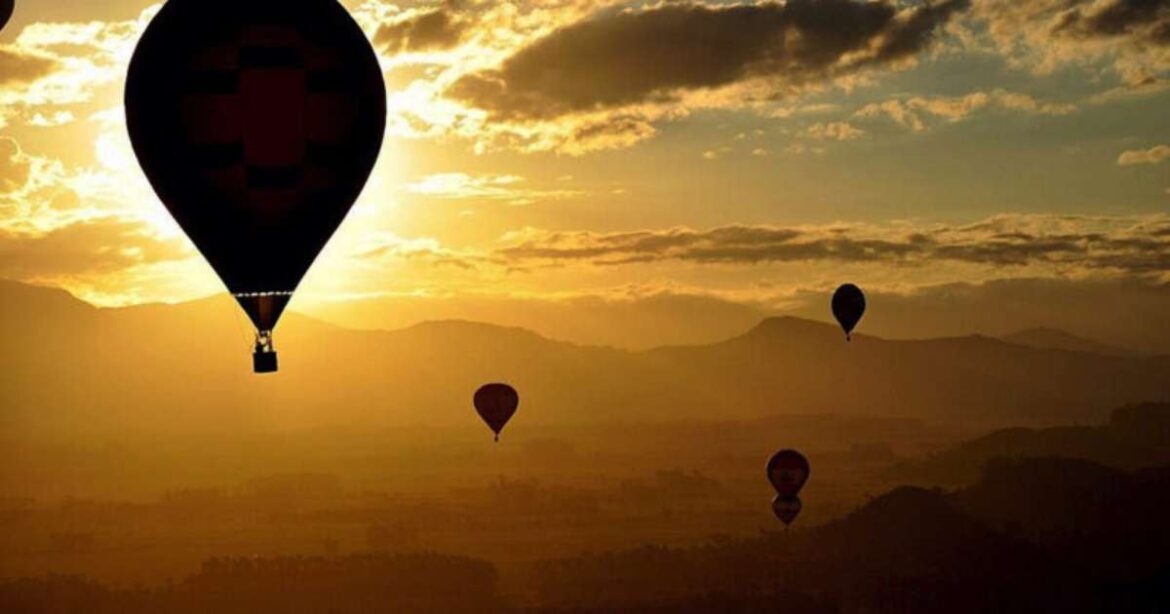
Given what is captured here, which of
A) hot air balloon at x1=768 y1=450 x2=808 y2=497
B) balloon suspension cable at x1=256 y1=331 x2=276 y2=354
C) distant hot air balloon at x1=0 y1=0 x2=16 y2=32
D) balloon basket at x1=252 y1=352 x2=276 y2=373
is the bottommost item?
balloon basket at x1=252 y1=352 x2=276 y2=373

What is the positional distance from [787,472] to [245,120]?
69997mm

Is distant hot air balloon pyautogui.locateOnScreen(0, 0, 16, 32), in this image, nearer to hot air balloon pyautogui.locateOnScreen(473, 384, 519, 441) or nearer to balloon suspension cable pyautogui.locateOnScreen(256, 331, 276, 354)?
balloon suspension cable pyautogui.locateOnScreen(256, 331, 276, 354)

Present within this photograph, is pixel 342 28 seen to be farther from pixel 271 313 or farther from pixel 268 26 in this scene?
pixel 271 313

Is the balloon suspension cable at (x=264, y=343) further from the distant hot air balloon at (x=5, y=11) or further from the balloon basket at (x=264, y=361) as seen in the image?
the distant hot air balloon at (x=5, y=11)

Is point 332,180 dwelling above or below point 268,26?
below

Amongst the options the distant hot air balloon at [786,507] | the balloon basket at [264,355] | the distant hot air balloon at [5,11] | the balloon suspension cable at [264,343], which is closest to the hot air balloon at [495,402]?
the distant hot air balloon at [786,507]

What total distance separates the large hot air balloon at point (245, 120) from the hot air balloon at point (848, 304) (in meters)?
50.4

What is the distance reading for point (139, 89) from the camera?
44031 millimetres

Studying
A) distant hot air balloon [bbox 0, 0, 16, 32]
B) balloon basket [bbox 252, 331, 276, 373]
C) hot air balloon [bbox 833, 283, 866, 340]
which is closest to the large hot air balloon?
balloon basket [bbox 252, 331, 276, 373]

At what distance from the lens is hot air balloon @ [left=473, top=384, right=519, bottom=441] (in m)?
97.3

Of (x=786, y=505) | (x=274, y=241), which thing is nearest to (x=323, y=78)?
(x=274, y=241)

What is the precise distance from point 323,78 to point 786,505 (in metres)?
66.9

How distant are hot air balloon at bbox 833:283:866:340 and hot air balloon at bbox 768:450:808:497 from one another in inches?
719

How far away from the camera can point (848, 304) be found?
92562 millimetres
